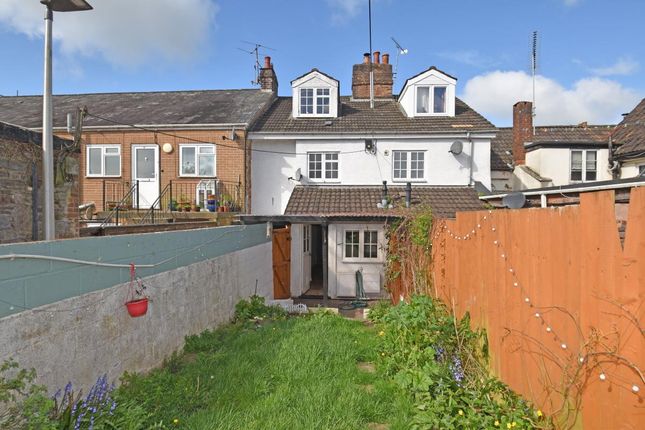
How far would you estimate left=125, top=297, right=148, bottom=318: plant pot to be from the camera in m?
4.05

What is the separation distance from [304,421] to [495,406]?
184 centimetres

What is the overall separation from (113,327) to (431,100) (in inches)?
564

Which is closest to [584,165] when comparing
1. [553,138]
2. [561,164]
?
[561,164]

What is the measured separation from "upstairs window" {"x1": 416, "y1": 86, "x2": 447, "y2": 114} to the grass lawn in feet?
38.1

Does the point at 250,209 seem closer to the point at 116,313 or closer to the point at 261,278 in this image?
the point at 261,278

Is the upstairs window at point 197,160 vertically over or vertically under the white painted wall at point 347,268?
over

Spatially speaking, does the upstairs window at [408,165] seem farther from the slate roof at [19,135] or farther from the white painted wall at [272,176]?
the slate roof at [19,135]

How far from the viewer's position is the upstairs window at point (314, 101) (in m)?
15.5

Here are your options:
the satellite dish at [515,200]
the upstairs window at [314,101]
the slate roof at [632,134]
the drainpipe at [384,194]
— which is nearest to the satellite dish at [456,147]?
the drainpipe at [384,194]

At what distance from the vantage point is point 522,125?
17453 mm

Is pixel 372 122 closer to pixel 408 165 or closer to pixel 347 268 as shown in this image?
pixel 408 165

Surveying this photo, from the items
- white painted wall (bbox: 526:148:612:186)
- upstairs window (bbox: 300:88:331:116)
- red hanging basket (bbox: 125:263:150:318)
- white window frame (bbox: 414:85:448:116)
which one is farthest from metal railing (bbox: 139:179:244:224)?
white painted wall (bbox: 526:148:612:186)

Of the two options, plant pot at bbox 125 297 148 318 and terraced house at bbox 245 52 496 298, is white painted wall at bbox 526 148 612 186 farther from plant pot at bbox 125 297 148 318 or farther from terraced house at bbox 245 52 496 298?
plant pot at bbox 125 297 148 318

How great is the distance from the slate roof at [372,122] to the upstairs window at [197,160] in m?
2.05
